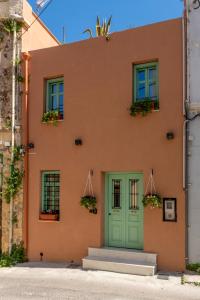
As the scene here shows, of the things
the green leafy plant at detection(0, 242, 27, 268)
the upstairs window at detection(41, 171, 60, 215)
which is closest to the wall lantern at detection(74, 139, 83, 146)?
the upstairs window at detection(41, 171, 60, 215)

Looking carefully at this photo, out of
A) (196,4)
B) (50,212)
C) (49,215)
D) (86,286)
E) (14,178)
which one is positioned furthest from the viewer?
(14,178)

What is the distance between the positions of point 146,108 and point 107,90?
1400 millimetres

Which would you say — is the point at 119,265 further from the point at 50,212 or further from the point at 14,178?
the point at 14,178

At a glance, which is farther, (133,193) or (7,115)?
(7,115)

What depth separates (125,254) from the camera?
28.8 ft

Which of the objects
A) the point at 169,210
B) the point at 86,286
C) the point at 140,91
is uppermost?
the point at 140,91

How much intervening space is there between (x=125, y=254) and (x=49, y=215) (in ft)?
8.72

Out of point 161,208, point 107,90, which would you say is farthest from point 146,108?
point 161,208

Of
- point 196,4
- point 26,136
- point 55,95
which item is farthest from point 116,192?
point 196,4

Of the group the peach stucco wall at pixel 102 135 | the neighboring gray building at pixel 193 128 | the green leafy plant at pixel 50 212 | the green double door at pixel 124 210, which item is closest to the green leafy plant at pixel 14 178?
the peach stucco wall at pixel 102 135

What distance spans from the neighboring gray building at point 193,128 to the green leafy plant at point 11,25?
18.2 feet

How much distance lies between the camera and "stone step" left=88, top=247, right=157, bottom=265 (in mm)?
8523

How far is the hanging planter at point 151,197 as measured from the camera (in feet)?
27.8

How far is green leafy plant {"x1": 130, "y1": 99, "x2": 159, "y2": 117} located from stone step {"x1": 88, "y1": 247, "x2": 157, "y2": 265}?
12.4 feet
